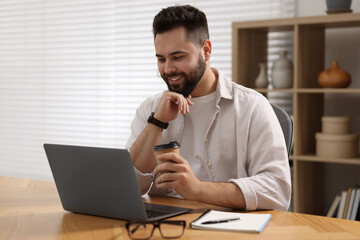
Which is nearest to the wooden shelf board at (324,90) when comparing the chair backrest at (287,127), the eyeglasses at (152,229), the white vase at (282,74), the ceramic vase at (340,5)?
the white vase at (282,74)

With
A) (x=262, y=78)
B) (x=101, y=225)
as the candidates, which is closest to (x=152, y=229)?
(x=101, y=225)

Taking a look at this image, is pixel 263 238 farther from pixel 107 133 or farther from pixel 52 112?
pixel 52 112

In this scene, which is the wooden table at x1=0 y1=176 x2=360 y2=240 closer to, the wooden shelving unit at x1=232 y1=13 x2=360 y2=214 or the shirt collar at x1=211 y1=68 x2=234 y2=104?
the shirt collar at x1=211 y1=68 x2=234 y2=104

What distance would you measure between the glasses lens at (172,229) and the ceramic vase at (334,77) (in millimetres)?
1850

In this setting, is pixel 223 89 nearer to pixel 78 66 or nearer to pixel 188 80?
Result: pixel 188 80

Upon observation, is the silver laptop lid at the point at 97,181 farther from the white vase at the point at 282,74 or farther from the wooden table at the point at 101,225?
the white vase at the point at 282,74

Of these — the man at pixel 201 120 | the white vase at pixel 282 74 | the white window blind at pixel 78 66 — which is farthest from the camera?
the white window blind at pixel 78 66

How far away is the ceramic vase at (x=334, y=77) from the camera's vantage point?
9.58 ft

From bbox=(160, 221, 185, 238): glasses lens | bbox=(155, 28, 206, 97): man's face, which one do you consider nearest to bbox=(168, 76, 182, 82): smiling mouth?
bbox=(155, 28, 206, 97): man's face

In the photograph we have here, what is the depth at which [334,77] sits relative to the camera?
2.92 m

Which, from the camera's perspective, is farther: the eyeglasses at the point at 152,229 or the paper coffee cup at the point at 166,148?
the paper coffee cup at the point at 166,148

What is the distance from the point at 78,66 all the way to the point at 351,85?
2.19m

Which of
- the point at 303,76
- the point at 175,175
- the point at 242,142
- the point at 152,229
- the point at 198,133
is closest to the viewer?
the point at 152,229

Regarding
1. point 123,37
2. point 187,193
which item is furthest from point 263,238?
point 123,37
